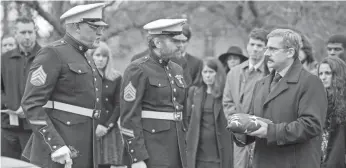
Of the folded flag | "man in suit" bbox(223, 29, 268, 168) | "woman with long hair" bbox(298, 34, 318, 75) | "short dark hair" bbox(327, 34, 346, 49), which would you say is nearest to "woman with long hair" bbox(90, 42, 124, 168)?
"man in suit" bbox(223, 29, 268, 168)

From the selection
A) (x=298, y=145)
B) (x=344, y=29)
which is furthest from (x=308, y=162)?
(x=344, y=29)

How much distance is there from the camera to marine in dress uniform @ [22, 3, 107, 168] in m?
5.49

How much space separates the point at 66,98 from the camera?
5766 millimetres

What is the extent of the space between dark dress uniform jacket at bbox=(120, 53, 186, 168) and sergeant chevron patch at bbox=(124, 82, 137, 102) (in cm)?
2

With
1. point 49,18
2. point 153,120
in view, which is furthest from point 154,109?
point 49,18

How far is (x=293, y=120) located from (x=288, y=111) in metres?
0.08

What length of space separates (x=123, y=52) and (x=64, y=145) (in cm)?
1175

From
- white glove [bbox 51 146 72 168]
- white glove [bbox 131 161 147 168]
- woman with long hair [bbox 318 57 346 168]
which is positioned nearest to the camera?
white glove [bbox 51 146 72 168]

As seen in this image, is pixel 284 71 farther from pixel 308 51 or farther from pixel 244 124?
pixel 308 51

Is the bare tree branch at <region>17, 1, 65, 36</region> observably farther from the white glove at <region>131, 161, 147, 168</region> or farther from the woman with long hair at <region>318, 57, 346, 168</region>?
the white glove at <region>131, 161, 147, 168</region>

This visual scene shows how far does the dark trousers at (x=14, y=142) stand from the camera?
27.6ft

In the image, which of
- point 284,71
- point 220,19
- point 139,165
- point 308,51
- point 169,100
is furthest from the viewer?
point 220,19

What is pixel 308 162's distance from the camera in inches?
224

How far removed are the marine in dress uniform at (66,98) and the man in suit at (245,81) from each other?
282 cm
